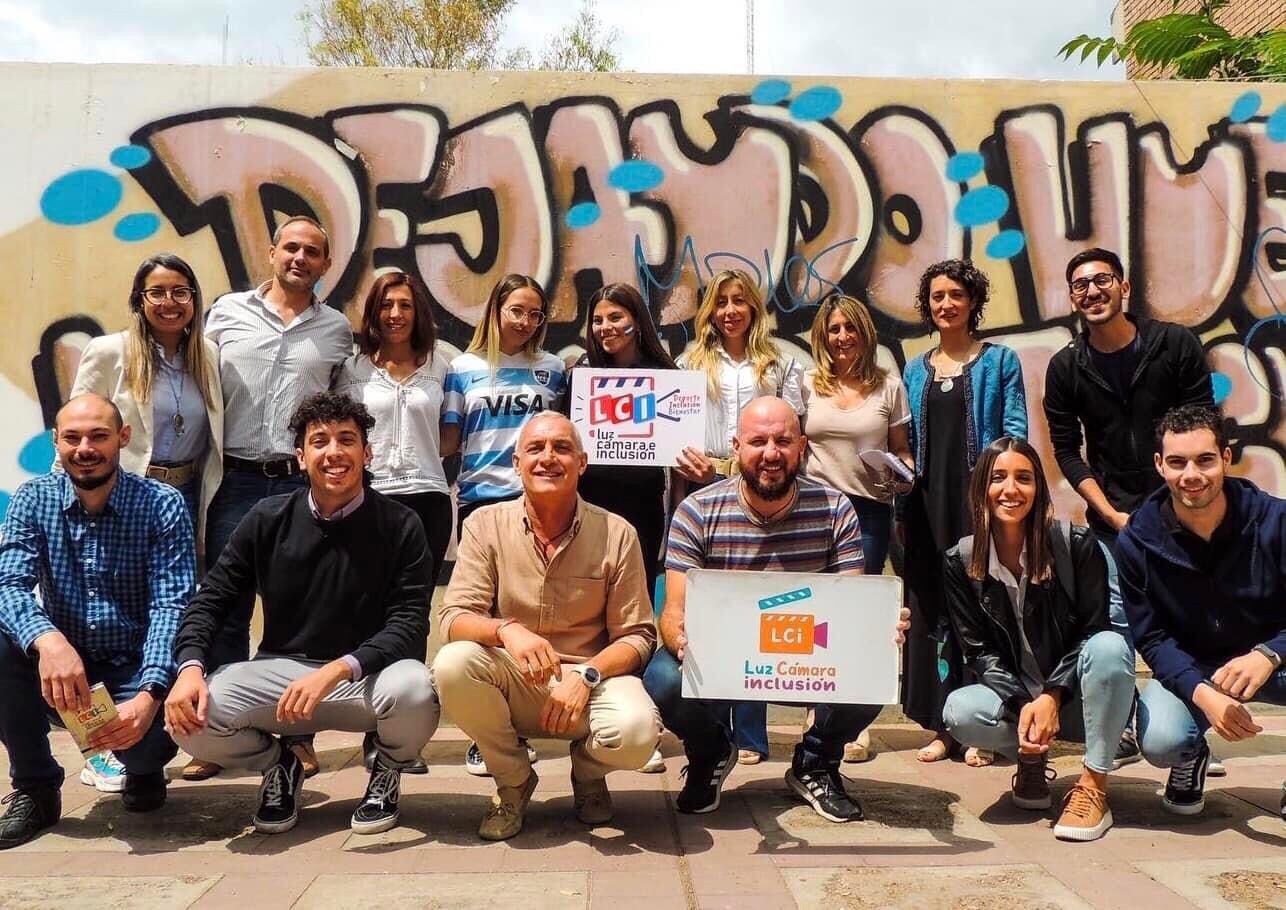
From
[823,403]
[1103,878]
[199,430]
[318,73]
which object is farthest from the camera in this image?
[318,73]

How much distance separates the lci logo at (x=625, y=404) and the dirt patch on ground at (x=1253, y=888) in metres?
2.65

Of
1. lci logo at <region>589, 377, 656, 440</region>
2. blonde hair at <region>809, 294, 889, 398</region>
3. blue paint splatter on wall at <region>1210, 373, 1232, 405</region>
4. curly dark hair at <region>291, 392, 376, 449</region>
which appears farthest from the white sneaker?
blue paint splatter on wall at <region>1210, 373, 1232, 405</region>

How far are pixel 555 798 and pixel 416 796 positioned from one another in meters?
0.53

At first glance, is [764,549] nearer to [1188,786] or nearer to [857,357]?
[857,357]

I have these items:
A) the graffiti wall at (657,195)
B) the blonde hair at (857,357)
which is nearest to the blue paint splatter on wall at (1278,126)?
the graffiti wall at (657,195)

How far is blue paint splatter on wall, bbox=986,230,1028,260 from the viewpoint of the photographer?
626 centimetres

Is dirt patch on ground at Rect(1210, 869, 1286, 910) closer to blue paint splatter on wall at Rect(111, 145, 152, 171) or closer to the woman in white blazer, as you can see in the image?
the woman in white blazer

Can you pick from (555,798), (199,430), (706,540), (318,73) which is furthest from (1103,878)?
(318,73)

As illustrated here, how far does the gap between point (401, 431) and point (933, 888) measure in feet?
8.90

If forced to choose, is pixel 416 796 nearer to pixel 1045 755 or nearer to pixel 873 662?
pixel 873 662

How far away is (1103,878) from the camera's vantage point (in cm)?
343

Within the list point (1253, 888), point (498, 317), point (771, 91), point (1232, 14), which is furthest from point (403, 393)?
point (1232, 14)

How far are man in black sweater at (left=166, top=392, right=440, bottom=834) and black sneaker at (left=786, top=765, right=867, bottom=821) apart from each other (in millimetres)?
1332

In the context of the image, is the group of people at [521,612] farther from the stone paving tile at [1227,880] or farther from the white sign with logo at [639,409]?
the white sign with logo at [639,409]
